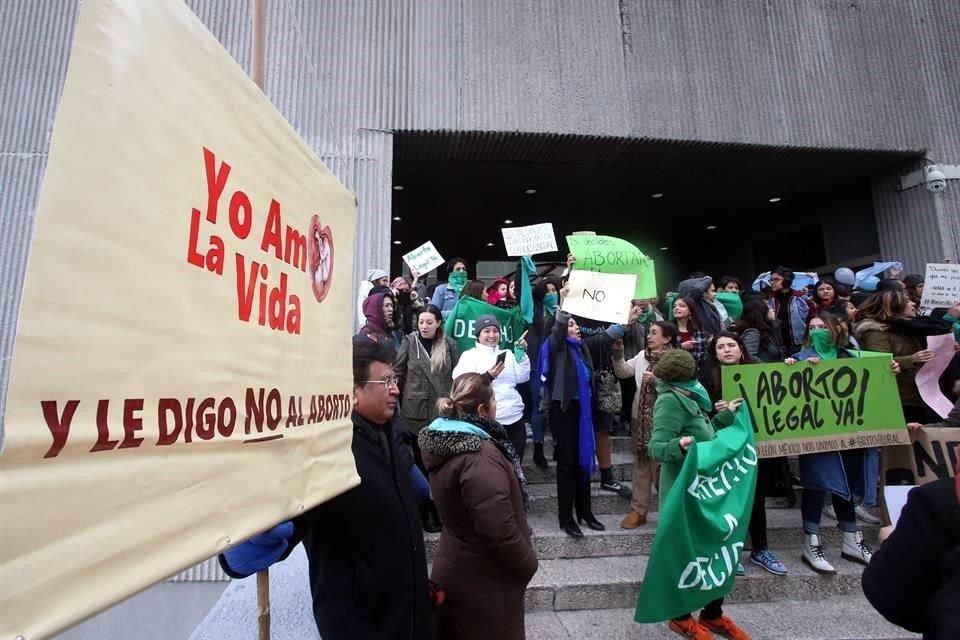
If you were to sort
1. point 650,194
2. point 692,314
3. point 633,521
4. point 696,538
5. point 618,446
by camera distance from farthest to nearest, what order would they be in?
point 650,194 < point 618,446 < point 692,314 < point 633,521 < point 696,538

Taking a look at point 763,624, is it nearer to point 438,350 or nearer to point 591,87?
point 438,350

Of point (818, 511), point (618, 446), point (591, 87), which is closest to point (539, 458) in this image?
point (618, 446)

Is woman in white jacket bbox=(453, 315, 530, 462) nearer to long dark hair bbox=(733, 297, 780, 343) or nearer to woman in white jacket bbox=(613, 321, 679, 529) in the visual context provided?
woman in white jacket bbox=(613, 321, 679, 529)

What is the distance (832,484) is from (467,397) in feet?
11.4

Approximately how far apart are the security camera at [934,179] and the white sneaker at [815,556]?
7160mm

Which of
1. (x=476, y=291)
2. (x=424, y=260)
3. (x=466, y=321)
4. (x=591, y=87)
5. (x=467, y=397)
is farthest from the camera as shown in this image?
(x=591, y=87)

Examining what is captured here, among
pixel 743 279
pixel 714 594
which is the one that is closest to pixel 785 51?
pixel 743 279

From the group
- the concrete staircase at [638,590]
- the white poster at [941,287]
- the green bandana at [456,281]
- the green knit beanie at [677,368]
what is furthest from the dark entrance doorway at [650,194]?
the concrete staircase at [638,590]

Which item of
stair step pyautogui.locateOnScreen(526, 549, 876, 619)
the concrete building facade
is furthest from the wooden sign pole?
the concrete building facade

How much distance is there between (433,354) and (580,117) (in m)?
5.06

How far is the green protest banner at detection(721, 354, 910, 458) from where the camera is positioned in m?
4.21

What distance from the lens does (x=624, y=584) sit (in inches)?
154

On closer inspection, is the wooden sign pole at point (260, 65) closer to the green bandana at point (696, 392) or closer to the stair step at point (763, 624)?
the stair step at point (763, 624)

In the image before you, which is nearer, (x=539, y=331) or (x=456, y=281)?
(x=539, y=331)
